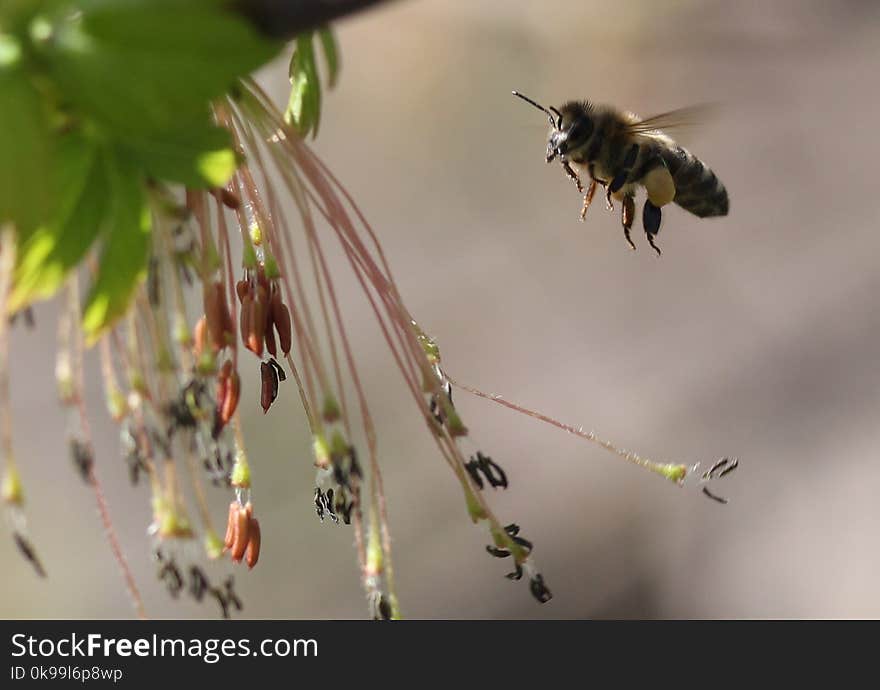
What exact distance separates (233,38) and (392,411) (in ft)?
12.4

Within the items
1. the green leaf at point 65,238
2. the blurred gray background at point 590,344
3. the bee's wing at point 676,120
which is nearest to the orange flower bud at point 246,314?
the green leaf at point 65,238

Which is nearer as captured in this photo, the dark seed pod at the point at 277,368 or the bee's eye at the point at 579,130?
the dark seed pod at the point at 277,368

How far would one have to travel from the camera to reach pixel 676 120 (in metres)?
1.57

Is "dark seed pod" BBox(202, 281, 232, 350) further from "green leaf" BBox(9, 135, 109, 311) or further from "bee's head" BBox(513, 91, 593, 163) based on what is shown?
"bee's head" BBox(513, 91, 593, 163)

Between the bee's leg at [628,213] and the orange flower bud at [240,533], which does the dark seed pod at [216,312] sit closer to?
the orange flower bud at [240,533]

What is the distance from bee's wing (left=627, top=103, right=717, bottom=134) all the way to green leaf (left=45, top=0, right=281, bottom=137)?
32.6 inches

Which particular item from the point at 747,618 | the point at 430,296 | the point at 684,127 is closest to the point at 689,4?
the point at 430,296

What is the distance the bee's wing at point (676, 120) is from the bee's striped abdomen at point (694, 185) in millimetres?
68

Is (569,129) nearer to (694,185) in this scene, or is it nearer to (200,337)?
(694,185)

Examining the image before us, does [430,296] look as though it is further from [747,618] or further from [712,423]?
[747,618]

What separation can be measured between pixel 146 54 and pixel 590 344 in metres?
4.39

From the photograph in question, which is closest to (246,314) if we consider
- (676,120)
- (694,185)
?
(676,120)

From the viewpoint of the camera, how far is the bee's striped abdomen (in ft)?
5.61

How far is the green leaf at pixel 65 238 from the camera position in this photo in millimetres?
924
